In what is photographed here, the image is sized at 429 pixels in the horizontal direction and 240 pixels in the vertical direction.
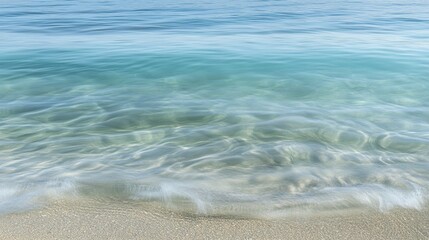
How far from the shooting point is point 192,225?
3.65 meters

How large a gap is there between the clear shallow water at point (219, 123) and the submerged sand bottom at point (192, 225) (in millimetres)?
214

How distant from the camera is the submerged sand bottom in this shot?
3.47m

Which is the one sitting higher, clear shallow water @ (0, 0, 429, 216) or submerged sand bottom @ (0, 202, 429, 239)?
submerged sand bottom @ (0, 202, 429, 239)

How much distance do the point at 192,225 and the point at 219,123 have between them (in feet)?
11.3

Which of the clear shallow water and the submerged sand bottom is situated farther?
the clear shallow water

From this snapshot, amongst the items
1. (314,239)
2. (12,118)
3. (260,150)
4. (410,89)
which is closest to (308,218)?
(314,239)

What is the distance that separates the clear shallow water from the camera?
442cm

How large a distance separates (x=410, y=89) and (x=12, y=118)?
7364 millimetres

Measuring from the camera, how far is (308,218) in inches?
148

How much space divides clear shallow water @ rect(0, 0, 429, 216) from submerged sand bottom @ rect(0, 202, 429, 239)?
0.70 feet

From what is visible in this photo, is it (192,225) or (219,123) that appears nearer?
(192,225)

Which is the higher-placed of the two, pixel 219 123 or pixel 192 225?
pixel 192 225

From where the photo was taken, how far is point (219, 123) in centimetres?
701

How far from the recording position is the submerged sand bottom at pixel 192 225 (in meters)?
3.47
